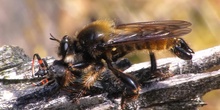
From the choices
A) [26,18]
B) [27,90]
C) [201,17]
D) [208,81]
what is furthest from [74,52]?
[201,17]

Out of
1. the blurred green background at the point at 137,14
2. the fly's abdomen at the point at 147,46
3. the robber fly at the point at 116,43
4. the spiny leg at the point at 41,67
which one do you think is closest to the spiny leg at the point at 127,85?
the robber fly at the point at 116,43

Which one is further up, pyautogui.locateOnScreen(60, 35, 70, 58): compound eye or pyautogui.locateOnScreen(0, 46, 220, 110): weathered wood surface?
pyautogui.locateOnScreen(60, 35, 70, 58): compound eye

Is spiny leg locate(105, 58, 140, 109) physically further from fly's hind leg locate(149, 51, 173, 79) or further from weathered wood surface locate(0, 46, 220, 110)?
fly's hind leg locate(149, 51, 173, 79)

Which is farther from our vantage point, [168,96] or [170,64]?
[170,64]

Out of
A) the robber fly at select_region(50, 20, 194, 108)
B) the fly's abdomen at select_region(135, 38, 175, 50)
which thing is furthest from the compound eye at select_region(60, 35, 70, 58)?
the fly's abdomen at select_region(135, 38, 175, 50)

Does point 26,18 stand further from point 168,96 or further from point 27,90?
point 168,96

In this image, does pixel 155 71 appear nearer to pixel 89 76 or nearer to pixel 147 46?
pixel 147 46
